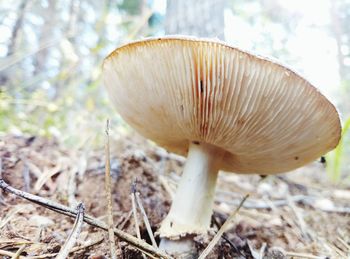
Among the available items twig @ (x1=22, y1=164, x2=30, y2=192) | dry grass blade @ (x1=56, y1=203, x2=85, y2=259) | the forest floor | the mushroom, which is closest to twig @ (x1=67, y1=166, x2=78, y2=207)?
the forest floor

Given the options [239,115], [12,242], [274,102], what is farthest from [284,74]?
[12,242]

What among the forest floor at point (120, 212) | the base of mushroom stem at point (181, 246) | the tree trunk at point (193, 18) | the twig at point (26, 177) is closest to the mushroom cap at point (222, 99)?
the forest floor at point (120, 212)

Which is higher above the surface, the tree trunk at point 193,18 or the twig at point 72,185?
the tree trunk at point 193,18

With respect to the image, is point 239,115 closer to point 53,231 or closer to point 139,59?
point 139,59

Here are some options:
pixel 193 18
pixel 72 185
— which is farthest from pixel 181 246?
pixel 193 18

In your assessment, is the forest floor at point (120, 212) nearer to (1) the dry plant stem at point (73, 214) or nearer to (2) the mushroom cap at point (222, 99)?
(1) the dry plant stem at point (73, 214)

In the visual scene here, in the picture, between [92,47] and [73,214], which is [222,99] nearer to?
[73,214]
